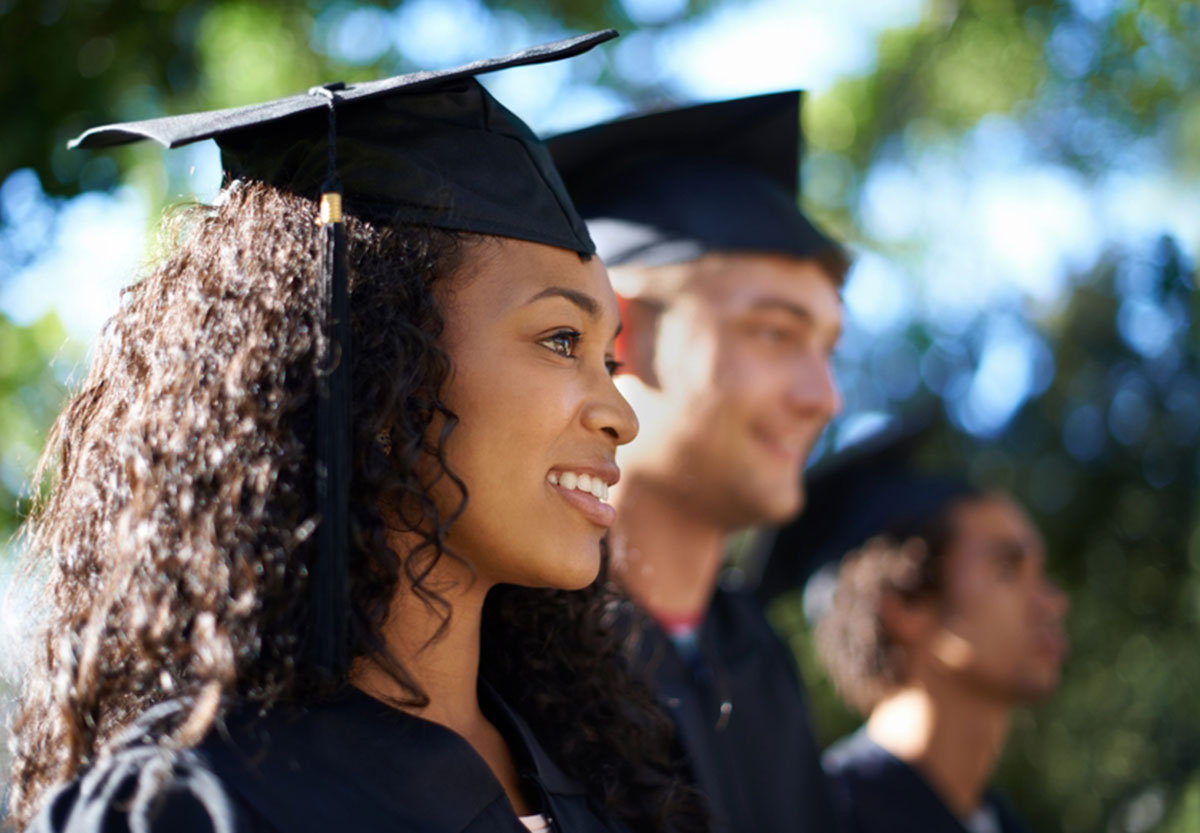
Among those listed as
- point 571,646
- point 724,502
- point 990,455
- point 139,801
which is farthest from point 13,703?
point 990,455

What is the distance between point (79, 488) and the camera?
1693 mm

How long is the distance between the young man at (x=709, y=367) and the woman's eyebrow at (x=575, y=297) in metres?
1.00

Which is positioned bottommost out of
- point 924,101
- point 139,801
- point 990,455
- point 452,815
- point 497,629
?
point 990,455

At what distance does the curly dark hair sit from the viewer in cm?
413

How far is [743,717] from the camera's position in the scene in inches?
119

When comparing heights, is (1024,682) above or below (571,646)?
below

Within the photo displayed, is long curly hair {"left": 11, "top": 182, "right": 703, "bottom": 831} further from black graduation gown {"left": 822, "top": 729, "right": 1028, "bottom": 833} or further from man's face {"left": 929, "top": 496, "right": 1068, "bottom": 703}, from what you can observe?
man's face {"left": 929, "top": 496, "right": 1068, "bottom": 703}

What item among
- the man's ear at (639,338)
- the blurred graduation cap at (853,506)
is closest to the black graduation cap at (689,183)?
the man's ear at (639,338)

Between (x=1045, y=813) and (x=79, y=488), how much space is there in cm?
529

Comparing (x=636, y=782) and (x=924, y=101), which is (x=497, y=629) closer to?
(x=636, y=782)

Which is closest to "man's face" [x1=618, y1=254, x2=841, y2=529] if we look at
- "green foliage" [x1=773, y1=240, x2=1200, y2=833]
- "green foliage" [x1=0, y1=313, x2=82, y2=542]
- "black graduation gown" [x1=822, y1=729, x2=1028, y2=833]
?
"black graduation gown" [x1=822, y1=729, x2=1028, y2=833]

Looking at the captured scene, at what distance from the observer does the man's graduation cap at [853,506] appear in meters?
4.14

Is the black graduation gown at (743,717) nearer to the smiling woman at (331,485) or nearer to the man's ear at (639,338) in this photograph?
the man's ear at (639,338)

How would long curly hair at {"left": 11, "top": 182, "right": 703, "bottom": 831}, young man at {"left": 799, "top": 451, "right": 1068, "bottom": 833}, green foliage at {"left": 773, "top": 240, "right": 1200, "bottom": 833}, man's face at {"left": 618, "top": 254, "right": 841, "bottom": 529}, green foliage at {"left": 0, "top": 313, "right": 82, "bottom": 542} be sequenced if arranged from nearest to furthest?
long curly hair at {"left": 11, "top": 182, "right": 703, "bottom": 831} < man's face at {"left": 618, "top": 254, "right": 841, "bottom": 529} < green foliage at {"left": 0, "top": 313, "right": 82, "bottom": 542} < young man at {"left": 799, "top": 451, "right": 1068, "bottom": 833} < green foliage at {"left": 773, "top": 240, "right": 1200, "bottom": 833}
